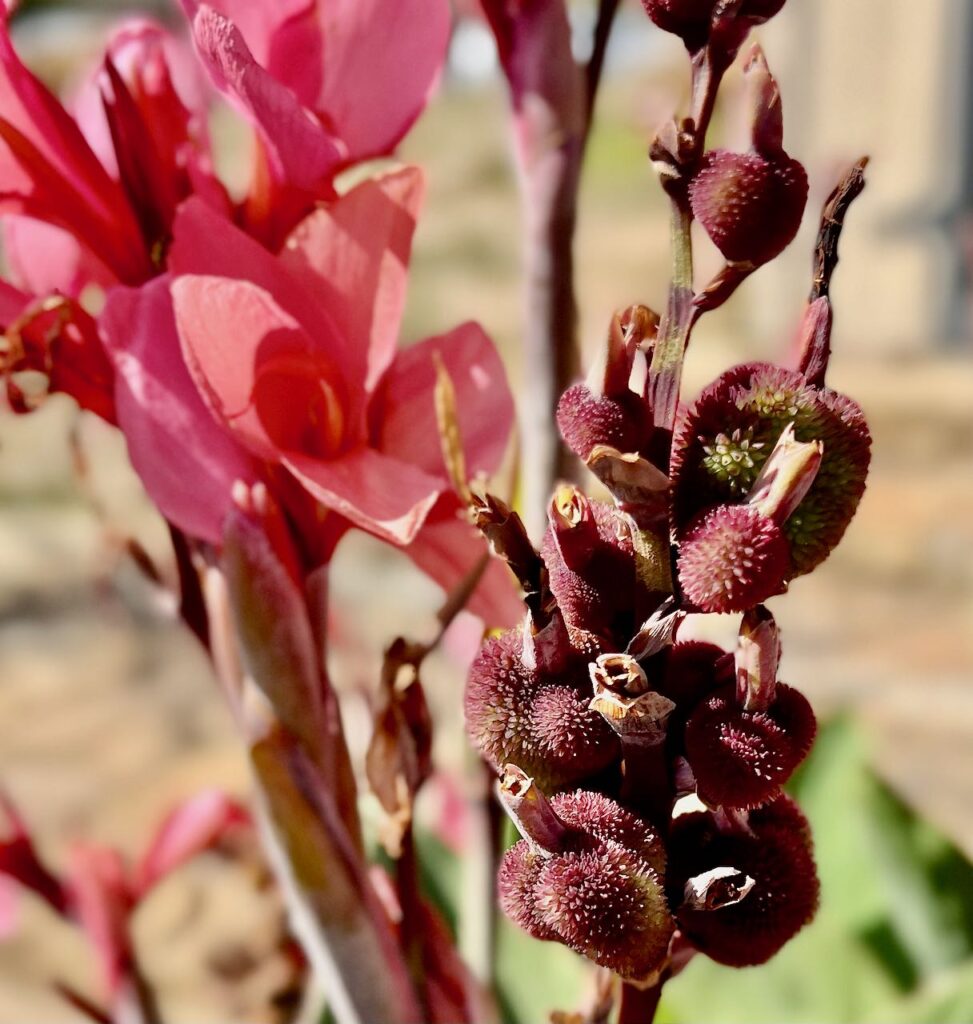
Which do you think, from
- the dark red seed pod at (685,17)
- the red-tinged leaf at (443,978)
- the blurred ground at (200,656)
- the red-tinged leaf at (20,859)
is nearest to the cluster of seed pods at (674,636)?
the dark red seed pod at (685,17)

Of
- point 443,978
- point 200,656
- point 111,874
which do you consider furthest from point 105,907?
point 200,656

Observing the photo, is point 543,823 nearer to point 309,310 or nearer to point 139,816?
point 309,310

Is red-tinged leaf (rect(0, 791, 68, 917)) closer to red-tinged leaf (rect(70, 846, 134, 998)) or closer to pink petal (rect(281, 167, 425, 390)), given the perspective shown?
red-tinged leaf (rect(70, 846, 134, 998))

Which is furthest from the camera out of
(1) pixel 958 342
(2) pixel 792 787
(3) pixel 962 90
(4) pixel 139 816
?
(1) pixel 958 342

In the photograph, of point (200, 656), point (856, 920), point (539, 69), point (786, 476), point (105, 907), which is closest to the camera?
point (786, 476)

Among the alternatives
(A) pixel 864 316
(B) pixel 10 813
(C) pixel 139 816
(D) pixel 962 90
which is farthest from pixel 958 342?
(B) pixel 10 813

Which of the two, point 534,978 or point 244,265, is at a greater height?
point 244,265

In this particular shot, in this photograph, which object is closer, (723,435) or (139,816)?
(723,435)

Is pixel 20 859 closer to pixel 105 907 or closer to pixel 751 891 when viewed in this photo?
pixel 105 907
